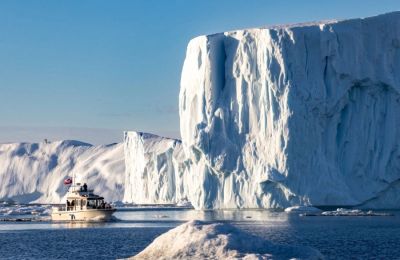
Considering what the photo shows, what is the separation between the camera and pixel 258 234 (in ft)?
118

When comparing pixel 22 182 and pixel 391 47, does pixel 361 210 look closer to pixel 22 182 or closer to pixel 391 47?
pixel 391 47

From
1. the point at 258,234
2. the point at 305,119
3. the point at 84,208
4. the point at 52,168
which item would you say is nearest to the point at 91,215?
the point at 84,208

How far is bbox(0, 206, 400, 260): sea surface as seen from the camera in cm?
2895

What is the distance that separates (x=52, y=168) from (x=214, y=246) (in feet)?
373

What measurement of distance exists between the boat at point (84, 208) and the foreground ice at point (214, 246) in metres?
29.9

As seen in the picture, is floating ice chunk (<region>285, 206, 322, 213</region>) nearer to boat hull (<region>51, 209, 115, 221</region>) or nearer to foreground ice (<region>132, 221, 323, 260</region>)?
boat hull (<region>51, 209, 115, 221</region>)

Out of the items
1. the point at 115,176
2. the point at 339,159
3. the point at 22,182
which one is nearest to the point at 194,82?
the point at 339,159

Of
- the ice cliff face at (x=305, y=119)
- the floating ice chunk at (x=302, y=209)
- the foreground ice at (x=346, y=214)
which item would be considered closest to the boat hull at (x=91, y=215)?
the ice cliff face at (x=305, y=119)

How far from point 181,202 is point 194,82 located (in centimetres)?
2208

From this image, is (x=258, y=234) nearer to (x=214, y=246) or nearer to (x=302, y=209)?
(x=214, y=246)

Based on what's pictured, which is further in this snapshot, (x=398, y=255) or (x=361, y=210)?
(x=361, y=210)

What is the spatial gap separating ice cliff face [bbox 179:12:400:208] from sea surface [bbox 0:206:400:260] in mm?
4463

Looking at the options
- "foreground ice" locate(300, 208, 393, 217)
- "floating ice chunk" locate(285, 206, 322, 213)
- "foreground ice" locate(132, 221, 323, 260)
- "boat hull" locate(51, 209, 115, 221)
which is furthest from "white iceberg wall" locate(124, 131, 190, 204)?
"foreground ice" locate(132, 221, 323, 260)

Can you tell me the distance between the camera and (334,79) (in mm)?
56438
